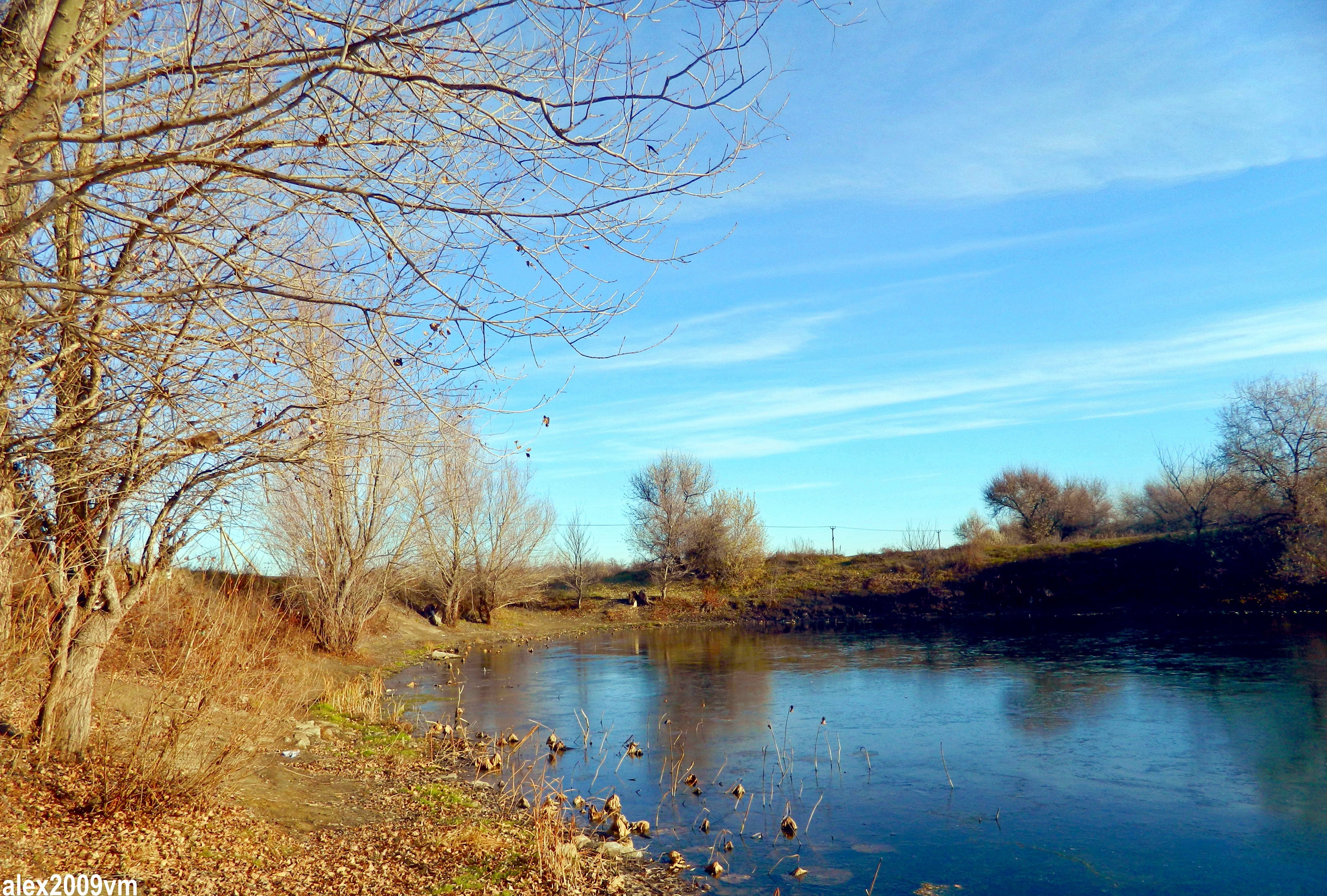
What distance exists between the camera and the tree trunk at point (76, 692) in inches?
250

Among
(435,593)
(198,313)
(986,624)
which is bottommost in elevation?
(986,624)

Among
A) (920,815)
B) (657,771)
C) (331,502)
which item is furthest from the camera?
(331,502)

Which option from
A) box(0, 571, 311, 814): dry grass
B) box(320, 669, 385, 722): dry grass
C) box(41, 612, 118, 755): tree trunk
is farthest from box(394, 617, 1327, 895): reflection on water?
box(41, 612, 118, 755): tree trunk

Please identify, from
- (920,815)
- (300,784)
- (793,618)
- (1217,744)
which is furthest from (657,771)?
(793,618)

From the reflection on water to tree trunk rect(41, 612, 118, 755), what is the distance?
487 centimetres

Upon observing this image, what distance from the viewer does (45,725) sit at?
20.7 feet

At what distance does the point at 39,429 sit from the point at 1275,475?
133 ft

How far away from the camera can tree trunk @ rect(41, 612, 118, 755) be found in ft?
20.8

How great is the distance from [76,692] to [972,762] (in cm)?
1023

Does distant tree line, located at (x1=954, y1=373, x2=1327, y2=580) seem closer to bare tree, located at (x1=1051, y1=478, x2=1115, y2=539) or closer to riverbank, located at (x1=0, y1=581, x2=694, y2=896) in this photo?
bare tree, located at (x1=1051, y1=478, x2=1115, y2=539)

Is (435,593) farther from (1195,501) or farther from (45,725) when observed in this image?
(1195,501)

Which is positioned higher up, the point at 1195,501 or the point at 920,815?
the point at 1195,501

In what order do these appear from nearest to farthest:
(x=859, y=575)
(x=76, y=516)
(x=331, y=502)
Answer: (x=76, y=516), (x=331, y=502), (x=859, y=575)

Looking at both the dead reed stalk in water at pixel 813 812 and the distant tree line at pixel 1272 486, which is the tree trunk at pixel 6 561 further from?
the distant tree line at pixel 1272 486
